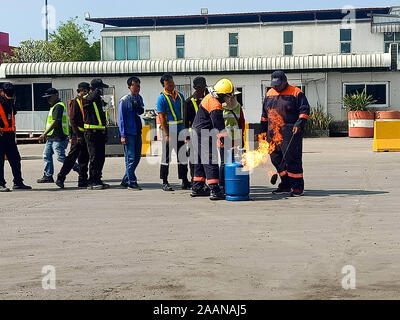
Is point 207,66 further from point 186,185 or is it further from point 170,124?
point 170,124

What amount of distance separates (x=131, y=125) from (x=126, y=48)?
138 feet

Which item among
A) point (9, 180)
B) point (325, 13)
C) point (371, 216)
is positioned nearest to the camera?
point (371, 216)

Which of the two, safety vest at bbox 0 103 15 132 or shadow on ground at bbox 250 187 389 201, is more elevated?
safety vest at bbox 0 103 15 132

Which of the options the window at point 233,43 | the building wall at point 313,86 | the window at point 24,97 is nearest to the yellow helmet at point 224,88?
the building wall at point 313,86

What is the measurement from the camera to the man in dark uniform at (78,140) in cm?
1439

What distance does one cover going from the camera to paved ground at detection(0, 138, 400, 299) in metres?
6.39

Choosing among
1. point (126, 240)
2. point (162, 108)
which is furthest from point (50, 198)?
point (126, 240)

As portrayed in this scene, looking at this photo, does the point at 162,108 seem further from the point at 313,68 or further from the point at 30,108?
the point at 30,108

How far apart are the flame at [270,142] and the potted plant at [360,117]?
20.4 meters

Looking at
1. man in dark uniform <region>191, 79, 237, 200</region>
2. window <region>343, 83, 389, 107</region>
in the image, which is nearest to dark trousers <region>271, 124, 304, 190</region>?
man in dark uniform <region>191, 79, 237, 200</region>

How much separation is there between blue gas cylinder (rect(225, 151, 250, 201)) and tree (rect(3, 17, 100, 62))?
174ft

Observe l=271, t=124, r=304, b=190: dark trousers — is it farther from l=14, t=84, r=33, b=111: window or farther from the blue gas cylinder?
l=14, t=84, r=33, b=111: window

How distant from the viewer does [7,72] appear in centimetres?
3750

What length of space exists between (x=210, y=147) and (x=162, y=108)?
1715 mm
